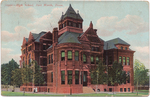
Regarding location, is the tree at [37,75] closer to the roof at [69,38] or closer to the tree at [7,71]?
the tree at [7,71]

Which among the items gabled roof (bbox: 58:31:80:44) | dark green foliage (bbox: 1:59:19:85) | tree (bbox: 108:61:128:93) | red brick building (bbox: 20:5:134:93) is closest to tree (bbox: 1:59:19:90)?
dark green foliage (bbox: 1:59:19:85)

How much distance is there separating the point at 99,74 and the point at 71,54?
19.5ft

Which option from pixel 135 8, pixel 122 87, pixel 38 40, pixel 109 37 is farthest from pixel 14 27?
pixel 122 87

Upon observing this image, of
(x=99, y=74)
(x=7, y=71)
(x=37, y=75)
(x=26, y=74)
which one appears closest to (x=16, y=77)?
(x=7, y=71)

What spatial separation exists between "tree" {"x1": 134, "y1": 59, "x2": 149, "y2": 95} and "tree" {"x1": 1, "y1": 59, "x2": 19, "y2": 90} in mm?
20113

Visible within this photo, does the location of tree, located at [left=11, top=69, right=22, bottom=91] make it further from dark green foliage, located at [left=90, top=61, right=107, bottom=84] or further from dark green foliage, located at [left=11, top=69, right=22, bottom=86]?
dark green foliage, located at [left=90, top=61, right=107, bottom=84]

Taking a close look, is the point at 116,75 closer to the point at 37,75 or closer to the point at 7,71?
the point at 37,75

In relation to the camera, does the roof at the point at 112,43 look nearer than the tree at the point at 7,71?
No

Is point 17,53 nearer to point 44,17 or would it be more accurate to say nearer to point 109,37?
point 44,17

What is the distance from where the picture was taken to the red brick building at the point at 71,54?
3766 centimetres

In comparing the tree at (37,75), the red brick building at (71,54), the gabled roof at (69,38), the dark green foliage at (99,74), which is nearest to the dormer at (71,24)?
the red brick building at (71,54)

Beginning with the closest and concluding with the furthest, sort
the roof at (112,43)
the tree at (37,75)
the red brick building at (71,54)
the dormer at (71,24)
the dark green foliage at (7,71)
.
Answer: the dark green foliage at (7,71) < the red brick building at (71,54) < the tree at (37,75) < the roof at (112,43) < the dormer at (71,24)

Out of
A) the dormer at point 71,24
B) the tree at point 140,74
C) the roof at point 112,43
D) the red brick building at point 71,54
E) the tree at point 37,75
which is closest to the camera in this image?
the red brick building at point 71,54

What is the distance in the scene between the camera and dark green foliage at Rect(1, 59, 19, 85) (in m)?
36.0
